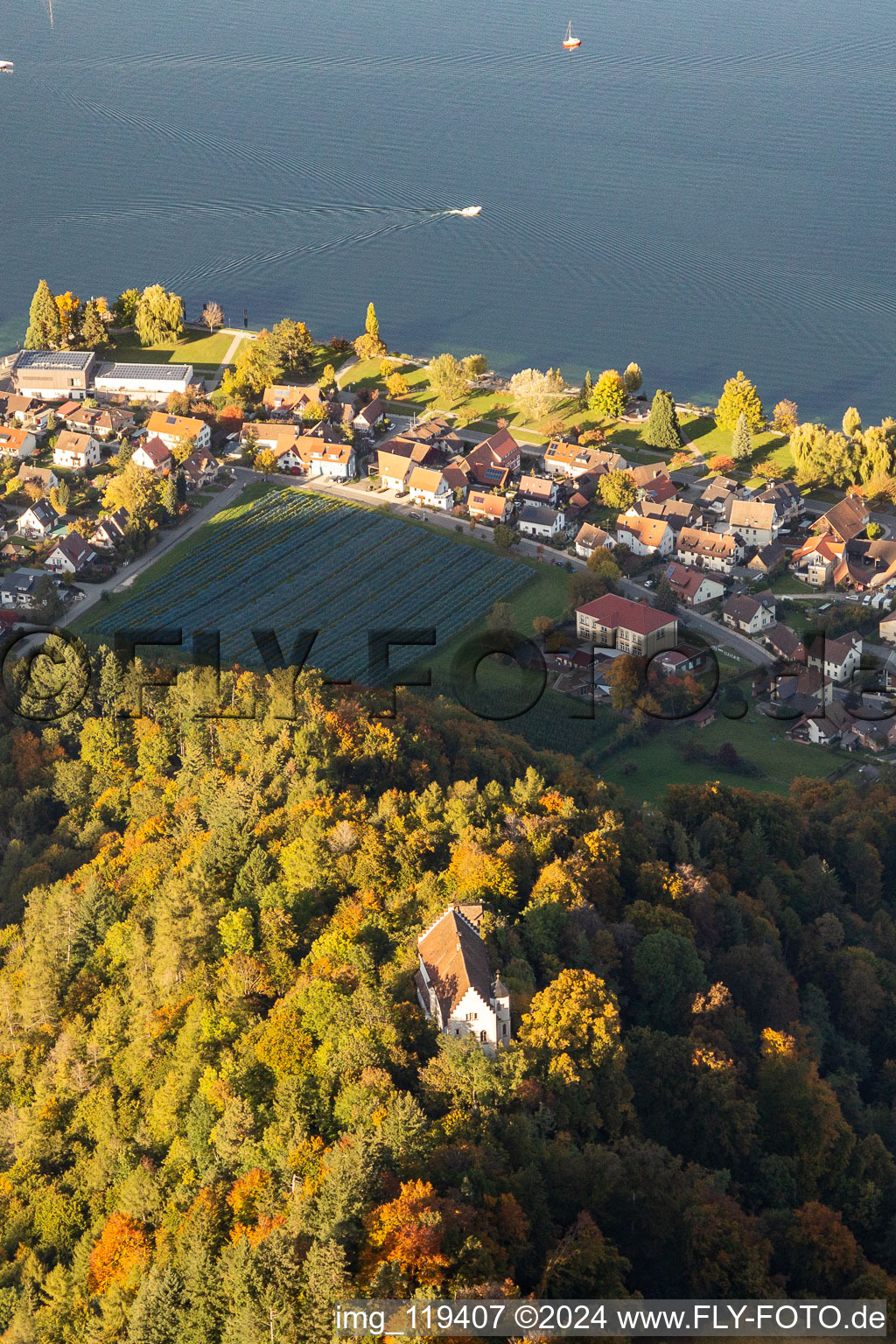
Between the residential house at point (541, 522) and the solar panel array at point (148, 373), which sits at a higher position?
the solar panel array at point (148, 373)

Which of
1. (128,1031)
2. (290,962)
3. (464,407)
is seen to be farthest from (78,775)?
(464,407)

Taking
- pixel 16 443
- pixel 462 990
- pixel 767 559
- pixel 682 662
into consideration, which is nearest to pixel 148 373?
pixel 16 443

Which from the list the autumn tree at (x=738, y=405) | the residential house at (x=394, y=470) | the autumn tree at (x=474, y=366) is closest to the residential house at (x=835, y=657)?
the autumn tree at (x=738, y=405)

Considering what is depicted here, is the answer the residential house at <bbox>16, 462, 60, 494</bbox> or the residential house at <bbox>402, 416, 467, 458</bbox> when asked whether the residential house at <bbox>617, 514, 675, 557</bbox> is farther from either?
the residential house at <bbox>16, 462, 60, 494</bbox>

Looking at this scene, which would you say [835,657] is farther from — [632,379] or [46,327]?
[46,327]

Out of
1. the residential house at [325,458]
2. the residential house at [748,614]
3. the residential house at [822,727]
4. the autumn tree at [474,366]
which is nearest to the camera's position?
the residential house at [822,727]

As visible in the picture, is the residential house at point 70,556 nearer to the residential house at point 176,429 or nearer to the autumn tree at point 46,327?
the residential house at point 176,429

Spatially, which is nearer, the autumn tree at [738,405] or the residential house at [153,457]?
the residential house at [153,457]

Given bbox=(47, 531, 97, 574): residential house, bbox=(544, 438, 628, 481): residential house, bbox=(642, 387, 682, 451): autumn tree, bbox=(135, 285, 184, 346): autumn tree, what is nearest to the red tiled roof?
bbox=(544, 438, 628, 481): residential house

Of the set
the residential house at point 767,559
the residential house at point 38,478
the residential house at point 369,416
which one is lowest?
the residential house at point 767,559
